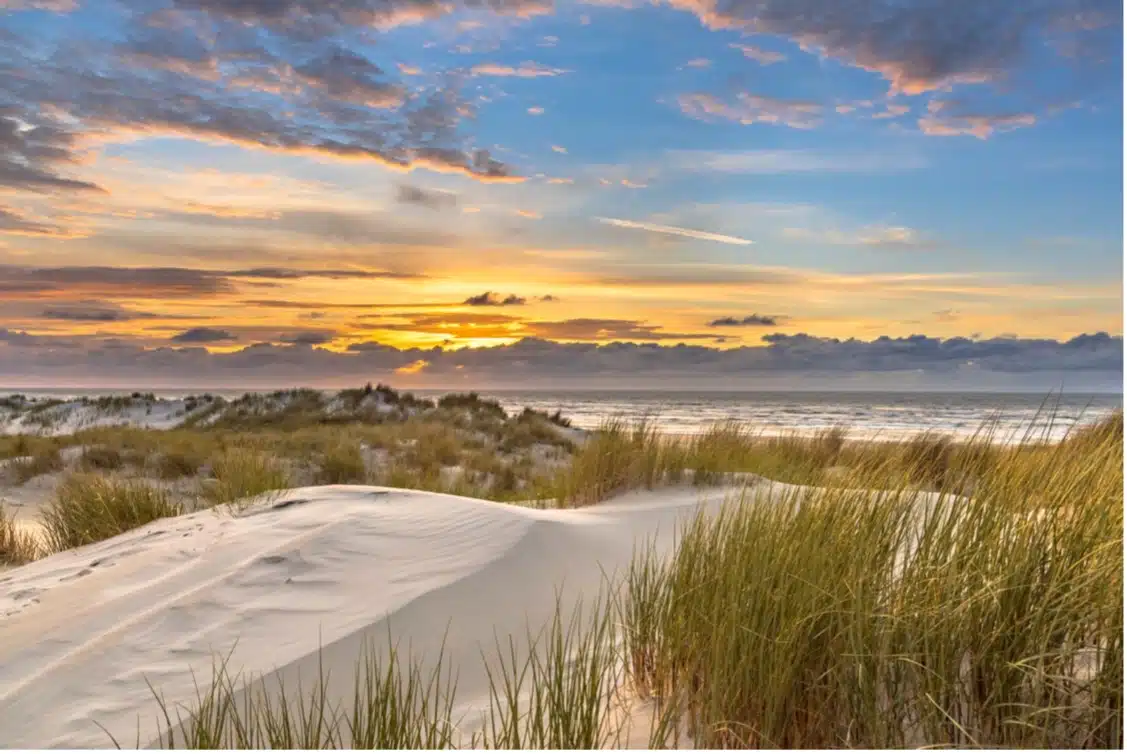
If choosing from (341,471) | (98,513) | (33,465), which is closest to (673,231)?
(98,513)

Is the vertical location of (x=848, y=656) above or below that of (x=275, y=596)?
above

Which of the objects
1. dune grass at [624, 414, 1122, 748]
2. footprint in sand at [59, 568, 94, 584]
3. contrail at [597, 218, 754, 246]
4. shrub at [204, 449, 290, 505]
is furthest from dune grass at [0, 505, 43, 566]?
dune grass at [624, 414, 1122, 748]

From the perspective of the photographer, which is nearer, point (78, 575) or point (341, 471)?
point (78, 575)

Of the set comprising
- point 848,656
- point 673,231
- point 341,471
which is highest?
point 673,231

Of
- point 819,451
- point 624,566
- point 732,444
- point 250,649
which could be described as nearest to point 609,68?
point 624,566

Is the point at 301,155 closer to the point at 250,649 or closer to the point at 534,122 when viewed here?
the point at 534,122

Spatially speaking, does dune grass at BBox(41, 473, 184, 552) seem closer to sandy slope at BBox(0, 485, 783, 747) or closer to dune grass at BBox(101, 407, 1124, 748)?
sandy slope at BBox(0, 485, 783, 747)

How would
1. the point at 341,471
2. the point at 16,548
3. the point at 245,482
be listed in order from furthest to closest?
the point at 341,471 < the point at 245,482 < the point at 16,548

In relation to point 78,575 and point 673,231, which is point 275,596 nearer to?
point 78,575
